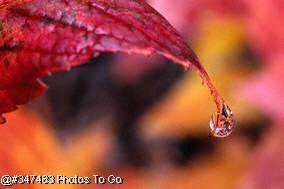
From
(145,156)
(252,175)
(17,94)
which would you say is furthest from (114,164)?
(17,94)

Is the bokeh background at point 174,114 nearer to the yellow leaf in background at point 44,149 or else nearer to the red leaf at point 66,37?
the yellow leaf in background at point 44,149

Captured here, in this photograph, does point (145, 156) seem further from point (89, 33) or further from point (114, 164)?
point (89, 33)

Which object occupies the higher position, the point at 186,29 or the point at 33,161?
the point at 186,29

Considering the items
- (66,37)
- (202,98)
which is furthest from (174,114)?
(66,37)

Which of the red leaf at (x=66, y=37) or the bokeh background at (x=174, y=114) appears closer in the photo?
the red leaf at (x=66, y=37)

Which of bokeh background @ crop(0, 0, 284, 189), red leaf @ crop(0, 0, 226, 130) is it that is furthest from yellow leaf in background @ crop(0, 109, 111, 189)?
red leaf @ crop(0, 0, 226, 130)

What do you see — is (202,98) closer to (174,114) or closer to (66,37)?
(174,114)

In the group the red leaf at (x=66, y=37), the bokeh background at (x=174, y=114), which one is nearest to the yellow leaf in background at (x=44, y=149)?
the bokeh background at (x=174, y=114)
